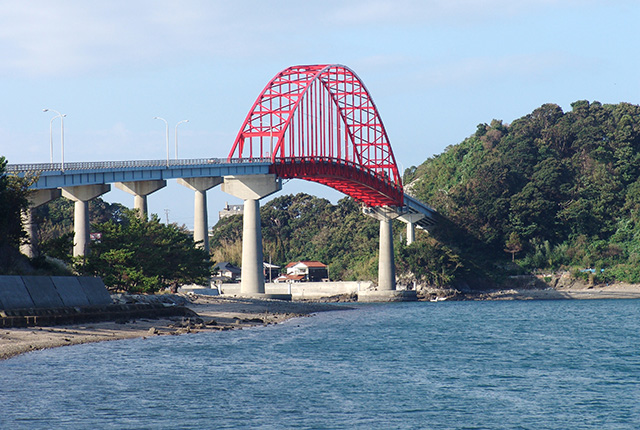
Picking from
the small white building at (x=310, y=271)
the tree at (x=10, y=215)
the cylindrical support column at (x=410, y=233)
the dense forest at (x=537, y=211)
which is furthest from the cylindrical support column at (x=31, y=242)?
the small white building at (x=310, y=271)

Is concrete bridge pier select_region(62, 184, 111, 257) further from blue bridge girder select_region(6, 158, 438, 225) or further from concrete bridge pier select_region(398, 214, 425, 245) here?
concrete bridge pier select_region(398, 214, 425, 245)

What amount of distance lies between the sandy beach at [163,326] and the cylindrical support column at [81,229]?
29.4ft

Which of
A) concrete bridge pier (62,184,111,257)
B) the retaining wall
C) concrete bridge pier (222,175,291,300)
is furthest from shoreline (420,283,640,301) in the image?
the retaining wall

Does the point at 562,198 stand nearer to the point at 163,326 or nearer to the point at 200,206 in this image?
the point at 200,206

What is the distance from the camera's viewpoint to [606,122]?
135750 mm

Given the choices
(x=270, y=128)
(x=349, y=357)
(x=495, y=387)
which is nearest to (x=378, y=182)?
(x=270, y=128)

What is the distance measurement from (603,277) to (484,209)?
736 inches

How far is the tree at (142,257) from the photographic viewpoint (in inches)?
2260

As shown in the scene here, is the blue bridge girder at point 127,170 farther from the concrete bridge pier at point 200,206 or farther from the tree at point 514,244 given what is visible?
A: the tree at point 514,244

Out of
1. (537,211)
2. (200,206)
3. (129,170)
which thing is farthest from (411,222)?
(129,170)

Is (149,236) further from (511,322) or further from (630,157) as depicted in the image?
(630,157)

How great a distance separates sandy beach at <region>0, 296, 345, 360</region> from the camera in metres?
33.8

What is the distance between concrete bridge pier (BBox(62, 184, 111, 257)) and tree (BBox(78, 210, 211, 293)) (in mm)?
1075

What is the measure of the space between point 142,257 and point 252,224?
2303cm
